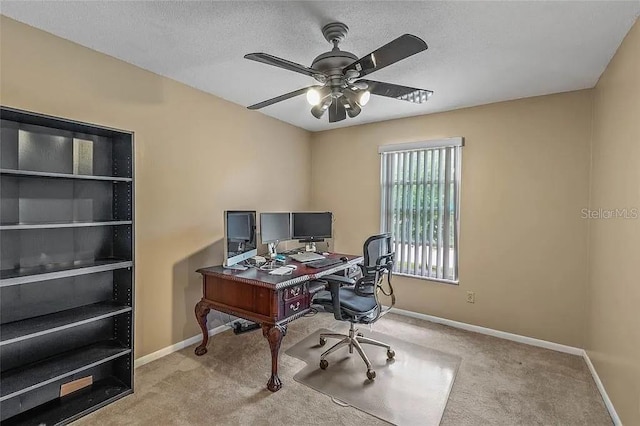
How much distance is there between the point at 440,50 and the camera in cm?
220

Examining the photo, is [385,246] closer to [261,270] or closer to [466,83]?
[261,270]

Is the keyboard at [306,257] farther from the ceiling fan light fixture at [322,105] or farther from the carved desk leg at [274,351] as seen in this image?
the ceiling fan light fixture at [322,105]

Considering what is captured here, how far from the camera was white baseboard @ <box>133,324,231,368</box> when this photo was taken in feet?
8.43

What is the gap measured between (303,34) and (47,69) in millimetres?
1716

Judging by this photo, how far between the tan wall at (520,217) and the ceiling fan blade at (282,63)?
7.22 ft

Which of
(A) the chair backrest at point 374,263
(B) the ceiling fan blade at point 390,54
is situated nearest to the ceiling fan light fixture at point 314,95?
(B) the ceiling fan blade at point 390,54

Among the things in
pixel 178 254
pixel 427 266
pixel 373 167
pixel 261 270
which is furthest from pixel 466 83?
pixel 178 254

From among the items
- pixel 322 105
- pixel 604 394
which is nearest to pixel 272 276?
pixel 322 105

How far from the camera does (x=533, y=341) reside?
3.08 m

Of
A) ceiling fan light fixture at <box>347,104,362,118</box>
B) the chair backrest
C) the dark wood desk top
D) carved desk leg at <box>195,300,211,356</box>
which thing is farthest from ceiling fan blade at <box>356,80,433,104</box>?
carved desk leg at <box>195,300,211,356</box>

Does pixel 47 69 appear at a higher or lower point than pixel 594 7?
lower

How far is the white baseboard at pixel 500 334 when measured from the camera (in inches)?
115

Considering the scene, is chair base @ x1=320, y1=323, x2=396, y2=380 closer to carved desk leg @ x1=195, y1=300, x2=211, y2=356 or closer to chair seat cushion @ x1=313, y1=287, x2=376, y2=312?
chair seat cushion @ x1=313, y1=287, x2=376, y2=312

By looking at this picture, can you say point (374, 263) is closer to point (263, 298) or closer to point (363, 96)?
point (263, 298)
